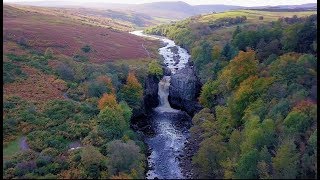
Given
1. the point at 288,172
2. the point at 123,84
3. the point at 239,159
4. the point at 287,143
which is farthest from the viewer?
the point at 123,84

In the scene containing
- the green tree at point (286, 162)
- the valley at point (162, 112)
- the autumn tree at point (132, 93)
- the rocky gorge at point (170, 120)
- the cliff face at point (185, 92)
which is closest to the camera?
the green tree at point (286, 162)

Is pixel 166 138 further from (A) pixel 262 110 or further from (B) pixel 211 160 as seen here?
(A) pixel 262 110

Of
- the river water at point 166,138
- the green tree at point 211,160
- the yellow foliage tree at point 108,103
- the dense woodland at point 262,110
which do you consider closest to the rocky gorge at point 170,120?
the river water at point 166,138

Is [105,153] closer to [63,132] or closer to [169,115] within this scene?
[63,132]

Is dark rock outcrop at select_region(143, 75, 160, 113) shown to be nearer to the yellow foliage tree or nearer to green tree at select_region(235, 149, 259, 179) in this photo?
the yellow foliage tree

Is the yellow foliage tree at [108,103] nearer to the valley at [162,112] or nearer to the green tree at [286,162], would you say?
the valley at [162,112]

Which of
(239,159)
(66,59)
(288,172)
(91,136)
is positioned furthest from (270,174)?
(66,59)
